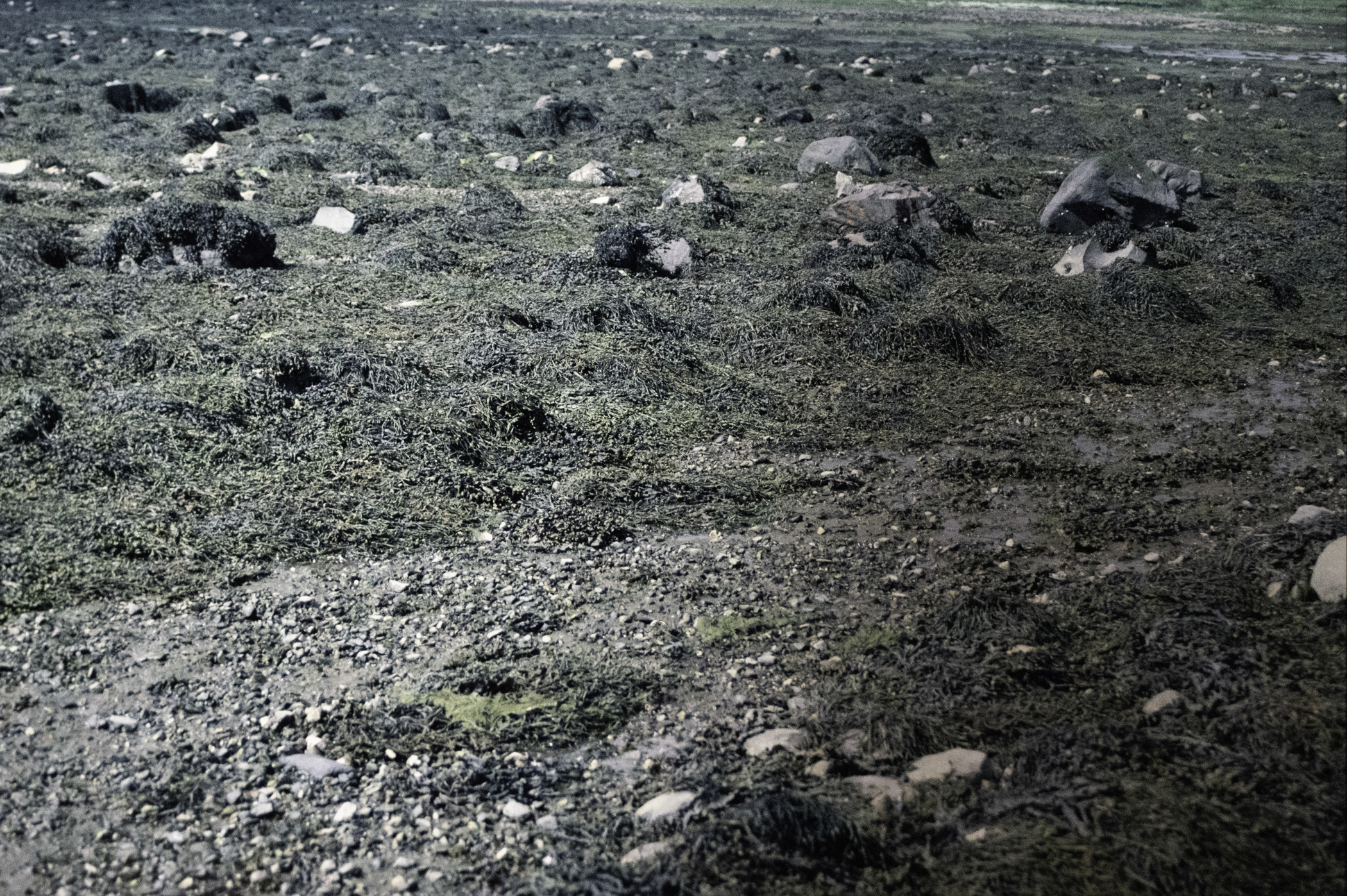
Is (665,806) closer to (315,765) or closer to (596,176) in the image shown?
(315,765)

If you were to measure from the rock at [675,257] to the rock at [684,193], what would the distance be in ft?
7.23

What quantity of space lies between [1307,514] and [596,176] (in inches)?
401

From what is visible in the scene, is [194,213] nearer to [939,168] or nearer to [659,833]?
[659,833]

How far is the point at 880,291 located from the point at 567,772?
262 inches

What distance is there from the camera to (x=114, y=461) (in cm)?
611

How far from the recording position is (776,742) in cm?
410

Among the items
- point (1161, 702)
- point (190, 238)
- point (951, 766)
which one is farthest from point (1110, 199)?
point (190, 238)

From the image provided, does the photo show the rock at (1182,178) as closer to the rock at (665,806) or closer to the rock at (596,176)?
the rock at (596,176)

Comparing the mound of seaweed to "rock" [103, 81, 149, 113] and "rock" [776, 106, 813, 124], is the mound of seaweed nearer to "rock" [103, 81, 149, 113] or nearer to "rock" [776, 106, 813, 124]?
"rock" [103, 81, 149, 113]

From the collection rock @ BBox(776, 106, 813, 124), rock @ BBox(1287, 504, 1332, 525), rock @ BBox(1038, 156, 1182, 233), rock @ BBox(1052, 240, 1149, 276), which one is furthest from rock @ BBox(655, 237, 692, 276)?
rock @ BBox(776, 106, 813, 124)

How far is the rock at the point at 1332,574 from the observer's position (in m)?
4.39

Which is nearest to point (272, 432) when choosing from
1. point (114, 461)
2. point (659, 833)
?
point (114, 461)

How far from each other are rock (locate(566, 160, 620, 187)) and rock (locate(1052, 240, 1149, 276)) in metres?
6.01

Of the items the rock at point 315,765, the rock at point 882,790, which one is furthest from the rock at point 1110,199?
the rock at point 315,765
